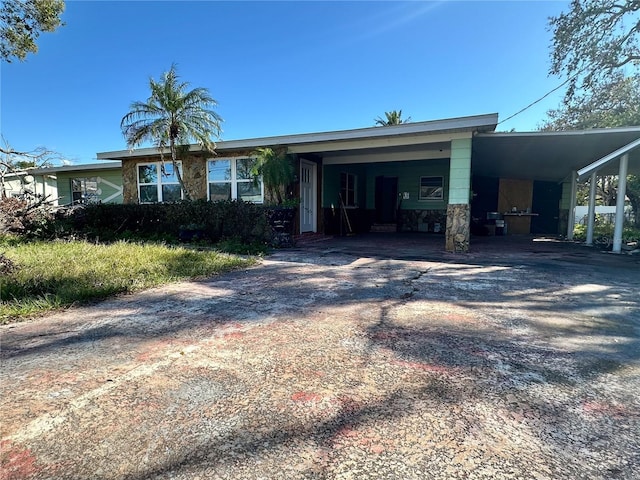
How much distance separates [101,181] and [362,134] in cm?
1349

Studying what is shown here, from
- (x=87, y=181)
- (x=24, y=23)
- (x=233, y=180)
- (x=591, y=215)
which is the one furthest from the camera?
(x=87, y=181)

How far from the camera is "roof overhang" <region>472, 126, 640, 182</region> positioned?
743 centimetres

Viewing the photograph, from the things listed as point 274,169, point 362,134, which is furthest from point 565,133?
point 274,169

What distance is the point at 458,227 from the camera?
8.12m

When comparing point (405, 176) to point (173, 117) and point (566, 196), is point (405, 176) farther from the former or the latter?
point (173, 117)

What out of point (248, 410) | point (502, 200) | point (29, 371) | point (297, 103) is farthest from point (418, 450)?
point (297, 103)

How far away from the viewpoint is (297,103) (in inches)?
739

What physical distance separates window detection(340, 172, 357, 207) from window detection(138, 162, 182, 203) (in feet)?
19.8

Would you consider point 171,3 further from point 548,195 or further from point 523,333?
point 548,195

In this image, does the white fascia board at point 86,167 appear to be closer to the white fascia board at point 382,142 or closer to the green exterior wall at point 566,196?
the white fascia board at point 382,142

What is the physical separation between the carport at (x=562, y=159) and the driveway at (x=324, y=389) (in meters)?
5.25

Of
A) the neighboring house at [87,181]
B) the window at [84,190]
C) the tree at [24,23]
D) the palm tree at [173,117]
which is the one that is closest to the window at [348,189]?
the palm tree at [173,117]

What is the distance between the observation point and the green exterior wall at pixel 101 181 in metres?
15.4

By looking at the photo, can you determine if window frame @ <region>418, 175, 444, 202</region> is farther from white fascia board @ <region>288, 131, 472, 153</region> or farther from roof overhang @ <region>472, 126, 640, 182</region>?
white fascia board @ <region>288, 131, 472, 153</region>
